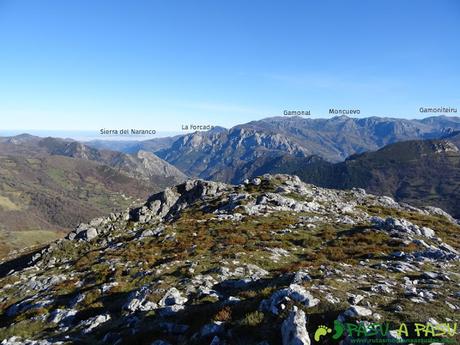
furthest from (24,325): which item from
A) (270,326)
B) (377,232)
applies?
(377,232)

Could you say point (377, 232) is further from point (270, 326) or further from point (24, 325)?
point (24, 325)

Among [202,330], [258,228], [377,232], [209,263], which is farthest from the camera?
[258,228]

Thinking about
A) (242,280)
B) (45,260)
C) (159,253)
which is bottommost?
(45,260)

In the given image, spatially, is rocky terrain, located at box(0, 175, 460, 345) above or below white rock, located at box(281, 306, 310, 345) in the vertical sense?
below

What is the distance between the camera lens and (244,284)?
906 inches

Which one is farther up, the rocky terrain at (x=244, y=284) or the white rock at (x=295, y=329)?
the white rock at (x=295, y=329)

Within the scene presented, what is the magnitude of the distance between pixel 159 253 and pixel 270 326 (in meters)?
23.7

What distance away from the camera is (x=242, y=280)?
23.4 m

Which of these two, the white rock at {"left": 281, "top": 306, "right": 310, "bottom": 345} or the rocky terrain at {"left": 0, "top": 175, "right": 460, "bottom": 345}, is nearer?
the white rock at {"left": 281, "top": 306, "right": 310, "bottom": 345}

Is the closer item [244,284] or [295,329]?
[295,329]

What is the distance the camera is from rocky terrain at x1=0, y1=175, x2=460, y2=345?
15062mm

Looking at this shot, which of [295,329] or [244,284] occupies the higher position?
[295,329]

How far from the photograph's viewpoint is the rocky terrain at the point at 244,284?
15062mm

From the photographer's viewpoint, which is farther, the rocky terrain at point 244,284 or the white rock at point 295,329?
the rocky terrain at point 244,284
